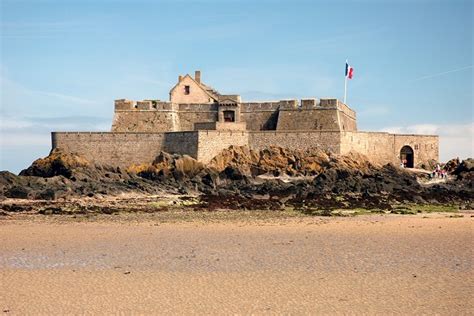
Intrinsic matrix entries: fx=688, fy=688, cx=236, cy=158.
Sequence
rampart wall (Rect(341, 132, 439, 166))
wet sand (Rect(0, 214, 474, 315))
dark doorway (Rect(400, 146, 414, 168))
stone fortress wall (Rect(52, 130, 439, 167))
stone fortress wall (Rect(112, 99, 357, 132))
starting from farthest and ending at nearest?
dark doorway (Rect(400, 146, 414, 168))
stone fortress wall (Rect(112, 99, 357, 132))
rampart wall (Rect(341, 132, 439, 166))
stone fortress wall (Rect(52, 130, 439, 167))
wet sand (Rect(0, 214, 474, 315))

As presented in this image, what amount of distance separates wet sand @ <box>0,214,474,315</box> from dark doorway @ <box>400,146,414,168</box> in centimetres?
2413

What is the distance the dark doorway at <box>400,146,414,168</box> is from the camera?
40875 millimetres

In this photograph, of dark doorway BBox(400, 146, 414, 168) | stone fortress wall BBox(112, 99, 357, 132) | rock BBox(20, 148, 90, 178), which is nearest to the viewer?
rock BBox(20, 148, 90, 178)

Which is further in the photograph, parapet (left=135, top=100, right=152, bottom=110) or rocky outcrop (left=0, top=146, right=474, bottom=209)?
parapet (left=135, top=100, right=152, bottom=110)

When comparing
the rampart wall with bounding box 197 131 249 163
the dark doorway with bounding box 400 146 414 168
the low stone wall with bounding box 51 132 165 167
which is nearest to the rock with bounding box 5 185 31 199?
the low stone wall with bounding box 51 132 165 167

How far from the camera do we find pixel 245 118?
38.7 metres

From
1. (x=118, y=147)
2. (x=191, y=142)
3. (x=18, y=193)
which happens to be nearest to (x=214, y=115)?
(x=191, y=142)

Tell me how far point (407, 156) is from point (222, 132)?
41.4 feet

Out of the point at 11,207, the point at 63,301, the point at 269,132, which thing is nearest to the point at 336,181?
the point at 269,132

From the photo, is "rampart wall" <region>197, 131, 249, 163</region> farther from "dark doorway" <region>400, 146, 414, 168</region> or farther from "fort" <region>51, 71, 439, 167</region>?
"dark doorway" <region>400, 146, 414, 168</region>

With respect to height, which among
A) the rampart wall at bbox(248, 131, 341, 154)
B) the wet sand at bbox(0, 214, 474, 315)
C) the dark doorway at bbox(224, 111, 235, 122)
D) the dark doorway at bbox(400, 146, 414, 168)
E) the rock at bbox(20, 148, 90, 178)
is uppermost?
the dark doorway at bbox(224, 111, 235, 122)

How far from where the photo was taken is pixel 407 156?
41.3 metres

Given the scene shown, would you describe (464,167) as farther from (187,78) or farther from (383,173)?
(187,78)

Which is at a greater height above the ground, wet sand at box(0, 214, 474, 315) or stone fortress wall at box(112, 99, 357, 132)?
stone fortress wall at box(112, 99, 357, 132)
